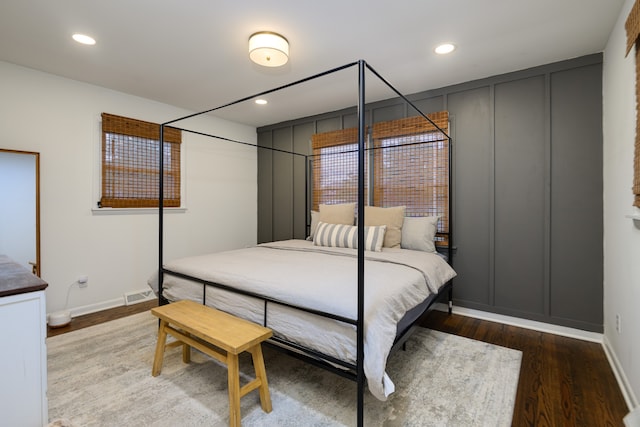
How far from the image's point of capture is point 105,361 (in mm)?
2225

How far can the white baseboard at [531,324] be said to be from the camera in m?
2.58

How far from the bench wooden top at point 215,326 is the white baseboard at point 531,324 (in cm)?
236

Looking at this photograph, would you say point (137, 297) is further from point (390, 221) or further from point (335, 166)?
point (390, 221)

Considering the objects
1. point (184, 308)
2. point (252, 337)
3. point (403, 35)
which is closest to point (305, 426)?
point (252, 337)

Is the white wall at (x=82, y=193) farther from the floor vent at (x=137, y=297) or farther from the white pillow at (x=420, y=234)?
the white pillow at (x=420, y=234)

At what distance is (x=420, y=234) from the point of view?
3072 mm

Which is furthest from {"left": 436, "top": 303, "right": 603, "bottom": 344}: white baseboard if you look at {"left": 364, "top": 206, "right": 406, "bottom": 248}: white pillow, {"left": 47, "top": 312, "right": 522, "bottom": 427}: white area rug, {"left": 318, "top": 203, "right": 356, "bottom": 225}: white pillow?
{"left": 318, "top": 203, "right": 356, "bottom": 225}: white pillow

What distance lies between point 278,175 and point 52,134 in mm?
2682

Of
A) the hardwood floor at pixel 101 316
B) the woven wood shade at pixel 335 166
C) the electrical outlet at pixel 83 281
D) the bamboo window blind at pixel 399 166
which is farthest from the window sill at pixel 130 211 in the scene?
the bamboo window blind at pixel 399 166

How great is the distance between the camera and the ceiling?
1968 millimetres

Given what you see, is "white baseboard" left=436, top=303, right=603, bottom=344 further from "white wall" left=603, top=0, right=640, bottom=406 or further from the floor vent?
the floor vent

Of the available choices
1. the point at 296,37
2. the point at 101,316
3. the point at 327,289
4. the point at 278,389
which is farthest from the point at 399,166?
the point at 101,316

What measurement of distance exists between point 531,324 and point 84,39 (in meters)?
4.53

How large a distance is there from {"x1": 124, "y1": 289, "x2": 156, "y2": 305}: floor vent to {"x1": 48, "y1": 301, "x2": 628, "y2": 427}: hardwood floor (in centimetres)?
42
